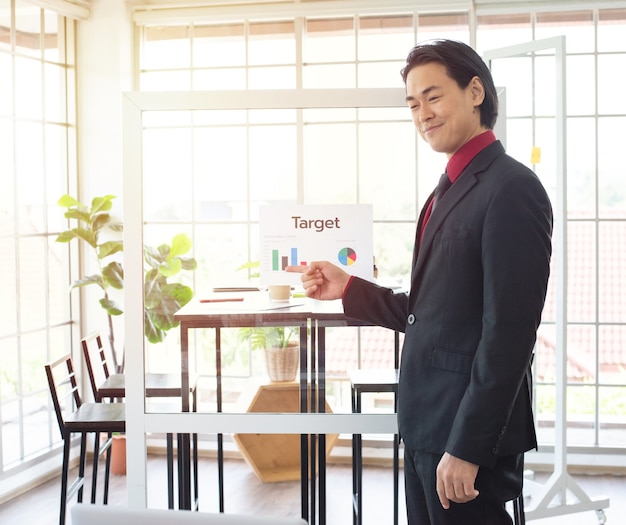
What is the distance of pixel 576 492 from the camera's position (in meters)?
3.85

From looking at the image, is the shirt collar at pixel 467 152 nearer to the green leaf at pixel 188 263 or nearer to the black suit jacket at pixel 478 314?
the black suit jacket at pixel 478 314

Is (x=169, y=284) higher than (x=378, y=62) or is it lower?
lower

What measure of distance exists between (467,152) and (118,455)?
3.45m

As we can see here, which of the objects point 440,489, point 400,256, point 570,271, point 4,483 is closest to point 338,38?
point 570,271

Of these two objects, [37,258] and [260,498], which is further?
[37,258]

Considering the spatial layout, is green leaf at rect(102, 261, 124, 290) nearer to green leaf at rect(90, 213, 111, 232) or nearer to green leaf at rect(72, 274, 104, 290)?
green leaf at rect(72, 274, 104, 290)

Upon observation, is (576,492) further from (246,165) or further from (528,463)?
(246,165)

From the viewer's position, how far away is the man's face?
1.82m

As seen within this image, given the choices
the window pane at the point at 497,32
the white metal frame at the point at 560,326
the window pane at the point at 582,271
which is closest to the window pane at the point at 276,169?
the white metal frame at the point at 560,326

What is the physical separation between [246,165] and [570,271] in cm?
257

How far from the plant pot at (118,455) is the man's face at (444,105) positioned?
3.34m

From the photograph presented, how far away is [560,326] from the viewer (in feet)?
12.1

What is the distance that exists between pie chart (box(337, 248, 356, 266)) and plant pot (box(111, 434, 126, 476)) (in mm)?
2712

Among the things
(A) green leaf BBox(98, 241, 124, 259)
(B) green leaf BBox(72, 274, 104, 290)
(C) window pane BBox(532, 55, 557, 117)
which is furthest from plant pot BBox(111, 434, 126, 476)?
(C) window pane BBox(532, 55, 557, 117)
